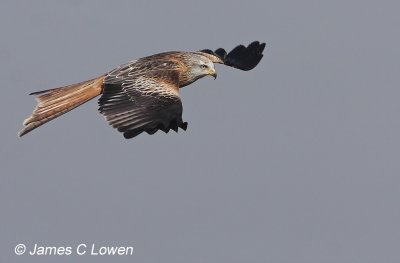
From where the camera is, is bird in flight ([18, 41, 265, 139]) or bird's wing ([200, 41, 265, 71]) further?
bird's wing ([200, 41, 265, 71])

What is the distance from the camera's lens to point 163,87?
25.2 m

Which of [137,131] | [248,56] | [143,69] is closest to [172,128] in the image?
[137,131]

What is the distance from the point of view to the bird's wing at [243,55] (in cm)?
3092

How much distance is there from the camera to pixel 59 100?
84.7 ft

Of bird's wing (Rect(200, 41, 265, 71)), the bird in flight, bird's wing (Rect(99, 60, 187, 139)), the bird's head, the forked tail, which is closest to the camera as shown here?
bird's wing (Rect(99, 60, 187, 139))

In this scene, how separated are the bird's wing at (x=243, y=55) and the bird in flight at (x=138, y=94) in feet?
8.04

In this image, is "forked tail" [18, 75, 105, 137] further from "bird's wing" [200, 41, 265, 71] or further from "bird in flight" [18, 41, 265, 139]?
"bird's wing" [200, 41, 265, 71]

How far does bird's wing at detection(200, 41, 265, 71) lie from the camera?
3092 centimetres

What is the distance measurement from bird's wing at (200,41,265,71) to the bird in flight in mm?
2452

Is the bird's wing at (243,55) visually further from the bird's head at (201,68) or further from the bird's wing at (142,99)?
the bird's wing at (142,99)

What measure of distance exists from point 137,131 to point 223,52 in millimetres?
8496

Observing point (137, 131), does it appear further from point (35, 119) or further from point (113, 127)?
point (35, 119)

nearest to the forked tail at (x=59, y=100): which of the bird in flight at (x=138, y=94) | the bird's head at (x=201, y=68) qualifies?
the bird in flight at (x=138, y=94)

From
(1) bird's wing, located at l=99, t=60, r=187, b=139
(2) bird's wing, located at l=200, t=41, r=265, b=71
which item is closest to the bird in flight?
(1) bird's wing, located at l=99, t=60, r=187, b=139
